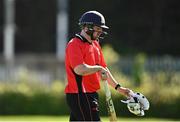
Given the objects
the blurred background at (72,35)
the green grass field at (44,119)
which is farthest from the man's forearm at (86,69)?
the blurred background at (72,35)

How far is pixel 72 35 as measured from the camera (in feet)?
142

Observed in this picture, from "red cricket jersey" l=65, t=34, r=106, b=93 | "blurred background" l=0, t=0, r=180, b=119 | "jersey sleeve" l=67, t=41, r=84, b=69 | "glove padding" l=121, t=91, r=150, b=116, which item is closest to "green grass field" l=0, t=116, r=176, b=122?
"blurred background" l=0, t=0, r=180, b=119

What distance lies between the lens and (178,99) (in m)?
22.7

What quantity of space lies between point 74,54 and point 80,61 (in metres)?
0.11

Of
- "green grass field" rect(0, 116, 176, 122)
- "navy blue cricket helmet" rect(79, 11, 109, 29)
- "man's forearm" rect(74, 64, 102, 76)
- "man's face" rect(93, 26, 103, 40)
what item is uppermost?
"navy blue cricket helmet" rect(79, 11, 109, 29)

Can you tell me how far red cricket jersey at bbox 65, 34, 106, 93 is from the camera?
947 cm

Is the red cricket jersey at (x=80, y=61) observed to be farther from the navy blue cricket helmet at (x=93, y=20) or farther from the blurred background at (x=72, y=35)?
the blurred background at (x=72, y=35)

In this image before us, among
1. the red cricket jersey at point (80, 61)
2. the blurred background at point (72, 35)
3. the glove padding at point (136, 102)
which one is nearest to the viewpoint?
the red cricket jersey at point (80, 61)

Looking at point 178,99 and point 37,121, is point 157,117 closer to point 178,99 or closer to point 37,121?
point 178,99

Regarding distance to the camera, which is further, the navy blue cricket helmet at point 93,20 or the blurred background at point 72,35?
the blurred background at point 72,35

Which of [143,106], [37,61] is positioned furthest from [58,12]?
[143,106]

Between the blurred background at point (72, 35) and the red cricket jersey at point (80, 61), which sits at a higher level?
the red cricket jersey at point (80, 61)

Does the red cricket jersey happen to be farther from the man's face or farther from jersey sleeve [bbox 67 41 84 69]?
the man's face

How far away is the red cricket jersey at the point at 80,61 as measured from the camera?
9.47 meters
